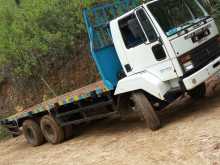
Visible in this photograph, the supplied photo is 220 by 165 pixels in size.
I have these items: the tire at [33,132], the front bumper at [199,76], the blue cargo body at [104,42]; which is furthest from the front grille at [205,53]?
the tire at [33,132]

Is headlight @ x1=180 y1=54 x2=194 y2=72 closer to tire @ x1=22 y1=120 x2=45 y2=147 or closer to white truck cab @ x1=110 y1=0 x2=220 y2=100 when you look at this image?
white truck cab @ x1=110 y1=0 x2=220 y2=100

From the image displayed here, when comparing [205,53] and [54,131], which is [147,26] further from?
[54,131]

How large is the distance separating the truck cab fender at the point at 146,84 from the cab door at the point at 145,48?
0.12 metres

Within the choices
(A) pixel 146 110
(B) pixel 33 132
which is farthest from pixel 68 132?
(A) pixel 146 110

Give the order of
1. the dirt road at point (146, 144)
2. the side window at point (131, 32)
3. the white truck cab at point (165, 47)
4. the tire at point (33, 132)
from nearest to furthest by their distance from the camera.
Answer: the dirt road at point (146, 144)
the white truck cab at point (165, 47)
the side window at point (131, 32)
the tire at point (33, 132)

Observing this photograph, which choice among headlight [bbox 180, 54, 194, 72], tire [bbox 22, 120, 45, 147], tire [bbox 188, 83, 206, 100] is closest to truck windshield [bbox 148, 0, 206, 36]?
headlight [bbox 180, 54, 194, 72]

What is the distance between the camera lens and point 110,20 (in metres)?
10.3

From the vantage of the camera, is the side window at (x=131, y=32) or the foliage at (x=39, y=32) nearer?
the side window at (x=131, y=32)

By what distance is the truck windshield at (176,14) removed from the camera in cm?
892

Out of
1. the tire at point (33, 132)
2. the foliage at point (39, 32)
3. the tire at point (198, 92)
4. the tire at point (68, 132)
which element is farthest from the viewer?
the foliage at point (39, 32)

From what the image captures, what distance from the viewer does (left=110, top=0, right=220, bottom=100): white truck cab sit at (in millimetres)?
8719

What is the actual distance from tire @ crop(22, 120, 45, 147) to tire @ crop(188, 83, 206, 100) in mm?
4703

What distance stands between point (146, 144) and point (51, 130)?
14.8ft

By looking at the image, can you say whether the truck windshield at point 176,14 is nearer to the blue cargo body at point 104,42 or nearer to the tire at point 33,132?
the blue cargo body at point 104,42
